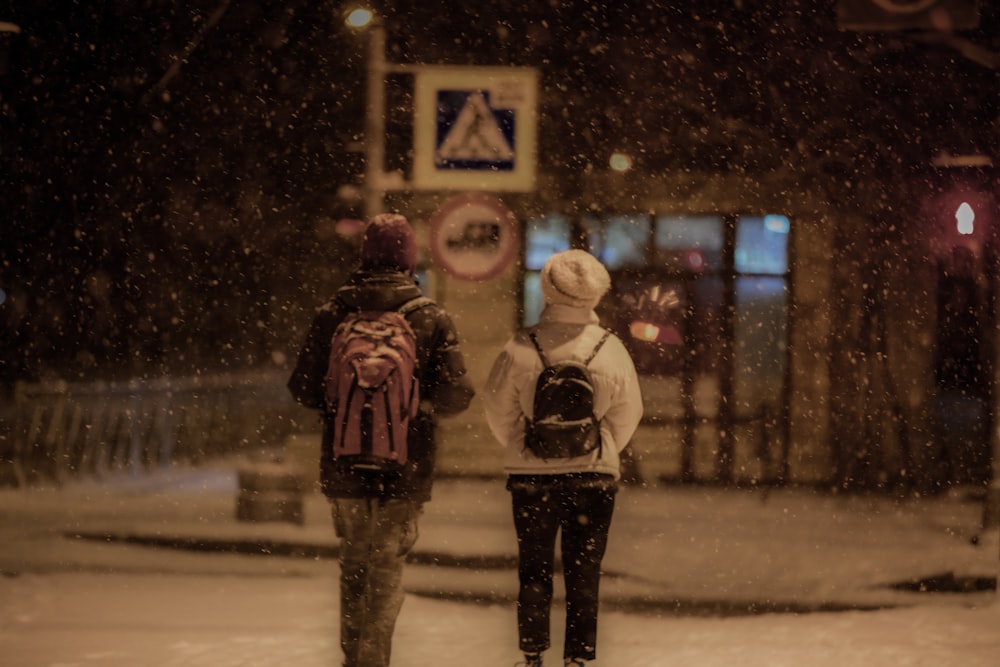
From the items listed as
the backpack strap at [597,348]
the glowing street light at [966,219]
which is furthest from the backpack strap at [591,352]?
the glowing street light at [966,219]

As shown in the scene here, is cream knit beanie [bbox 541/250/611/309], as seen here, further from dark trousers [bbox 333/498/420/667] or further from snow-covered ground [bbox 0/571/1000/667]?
snow-covered ground [bbox 0/571/1000/667]

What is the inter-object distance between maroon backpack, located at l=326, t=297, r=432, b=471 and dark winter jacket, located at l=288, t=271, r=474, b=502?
0.12 meters

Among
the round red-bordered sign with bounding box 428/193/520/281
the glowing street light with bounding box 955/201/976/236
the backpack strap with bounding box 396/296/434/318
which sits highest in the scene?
the glowing street light with bounding box 955/201/976/236

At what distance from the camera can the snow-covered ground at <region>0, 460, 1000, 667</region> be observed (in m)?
6.71

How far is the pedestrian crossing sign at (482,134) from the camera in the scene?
920 cm

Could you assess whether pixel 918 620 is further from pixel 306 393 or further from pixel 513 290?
pixel 513 290

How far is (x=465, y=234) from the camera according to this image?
926cm

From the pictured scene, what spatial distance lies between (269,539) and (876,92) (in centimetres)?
771

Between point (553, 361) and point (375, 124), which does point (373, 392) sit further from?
point (375, 124)

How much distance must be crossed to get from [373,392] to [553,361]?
83 cm

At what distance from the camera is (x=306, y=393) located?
18.1 feet

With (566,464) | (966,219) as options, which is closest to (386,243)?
(566,464)

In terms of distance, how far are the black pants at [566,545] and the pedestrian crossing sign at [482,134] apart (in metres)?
3.81

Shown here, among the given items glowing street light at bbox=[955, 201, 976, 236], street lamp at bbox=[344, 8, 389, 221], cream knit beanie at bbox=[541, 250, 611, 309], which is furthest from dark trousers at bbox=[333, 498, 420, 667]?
glowing street light at bbox=[955, 201, 976, 236]
